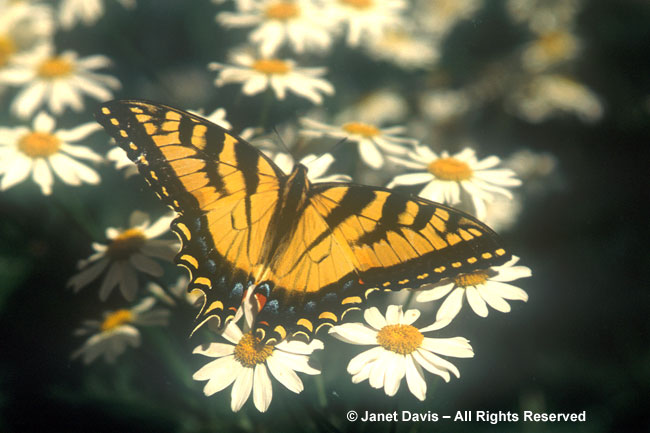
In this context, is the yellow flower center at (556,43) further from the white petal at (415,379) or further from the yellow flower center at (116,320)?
the yellow flower center at (116,320)

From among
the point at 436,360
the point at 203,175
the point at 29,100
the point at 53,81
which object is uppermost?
the point at 53,81

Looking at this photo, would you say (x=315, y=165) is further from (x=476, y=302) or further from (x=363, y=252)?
(x=476, y=302)

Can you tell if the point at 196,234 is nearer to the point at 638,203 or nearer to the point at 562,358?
the point at 562,358

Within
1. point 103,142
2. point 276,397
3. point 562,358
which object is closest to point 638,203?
point 562,358

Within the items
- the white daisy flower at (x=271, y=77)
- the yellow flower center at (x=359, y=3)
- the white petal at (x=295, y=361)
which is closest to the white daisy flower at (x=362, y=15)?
the yellow flower center at (x=359, y=3)

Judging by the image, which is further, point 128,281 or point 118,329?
point 118,329

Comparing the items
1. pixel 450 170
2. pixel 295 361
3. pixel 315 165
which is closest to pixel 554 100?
pixel 450 170
